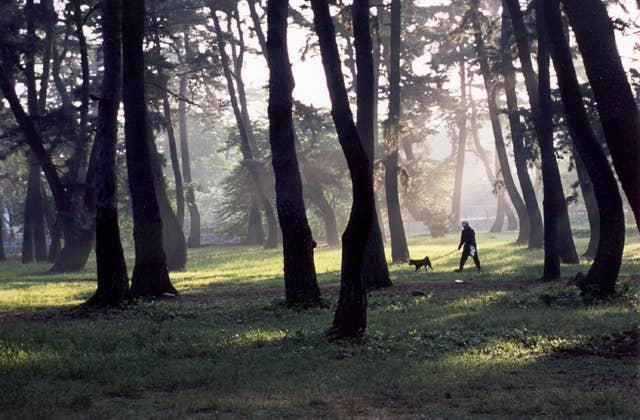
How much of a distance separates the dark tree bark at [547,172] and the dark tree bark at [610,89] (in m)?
9.95

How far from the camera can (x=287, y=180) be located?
52.0 feet

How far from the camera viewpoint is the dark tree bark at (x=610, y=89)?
1020 centimetres

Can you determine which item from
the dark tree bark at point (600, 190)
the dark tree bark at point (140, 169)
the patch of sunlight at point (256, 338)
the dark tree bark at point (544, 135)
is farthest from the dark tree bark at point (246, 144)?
the patch of sunlight at point (256, 338)

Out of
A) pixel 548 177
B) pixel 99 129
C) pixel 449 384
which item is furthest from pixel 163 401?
pixel 548 177

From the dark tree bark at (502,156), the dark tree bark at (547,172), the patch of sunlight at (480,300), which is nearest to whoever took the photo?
the patch of sunlight at (480,300)

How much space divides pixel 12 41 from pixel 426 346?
80.9ft

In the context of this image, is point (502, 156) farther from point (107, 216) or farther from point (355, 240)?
point (355, 240)

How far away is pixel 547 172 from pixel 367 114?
5.57 meters

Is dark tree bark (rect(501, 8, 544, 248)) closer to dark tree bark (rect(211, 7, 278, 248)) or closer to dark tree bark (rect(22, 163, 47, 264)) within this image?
dark tree bark (rect(211, 7, 278, 248))

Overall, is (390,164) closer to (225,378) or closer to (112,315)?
(112,315)

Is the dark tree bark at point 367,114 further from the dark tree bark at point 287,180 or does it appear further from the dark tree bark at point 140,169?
the dark tree bark at point 140,169

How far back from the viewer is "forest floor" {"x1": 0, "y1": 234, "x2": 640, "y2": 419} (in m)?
7.81

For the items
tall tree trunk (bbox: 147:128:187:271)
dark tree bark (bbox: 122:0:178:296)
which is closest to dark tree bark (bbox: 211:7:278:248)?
tall tree trunk (bbox: 147:128:187:271)

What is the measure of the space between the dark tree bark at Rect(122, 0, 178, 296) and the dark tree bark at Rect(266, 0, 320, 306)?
4842mm
